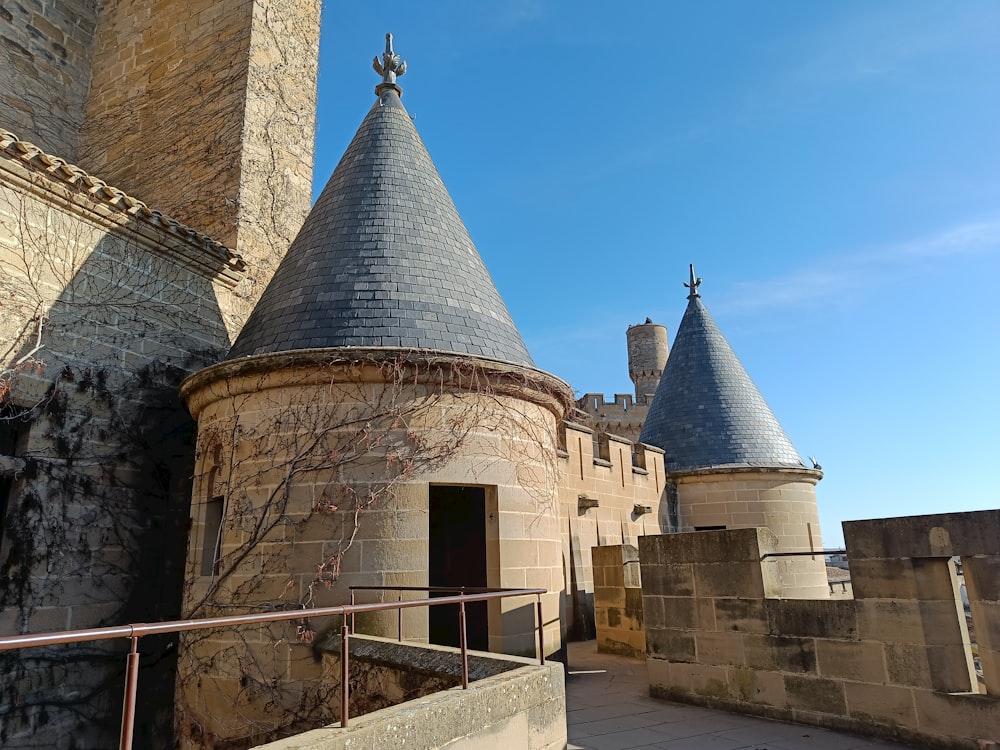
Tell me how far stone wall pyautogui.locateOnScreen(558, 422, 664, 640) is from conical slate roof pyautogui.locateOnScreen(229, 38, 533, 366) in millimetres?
3654

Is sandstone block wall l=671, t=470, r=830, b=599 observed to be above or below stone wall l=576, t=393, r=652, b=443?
below

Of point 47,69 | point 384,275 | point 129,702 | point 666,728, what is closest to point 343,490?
point 384,275

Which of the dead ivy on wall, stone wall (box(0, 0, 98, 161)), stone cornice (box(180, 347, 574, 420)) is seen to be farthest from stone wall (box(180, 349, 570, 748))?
stone wall (box(0, 0, 98, 161))

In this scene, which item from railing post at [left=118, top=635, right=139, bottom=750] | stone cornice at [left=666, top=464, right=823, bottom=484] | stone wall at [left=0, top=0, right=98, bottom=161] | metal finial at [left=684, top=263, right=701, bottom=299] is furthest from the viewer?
metal finial at [left=684, top=263, right=701, bottom=299]

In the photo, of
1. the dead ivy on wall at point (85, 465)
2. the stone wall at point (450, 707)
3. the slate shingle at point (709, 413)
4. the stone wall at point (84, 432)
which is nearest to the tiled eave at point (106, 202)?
the stone wall at point (84, 432)

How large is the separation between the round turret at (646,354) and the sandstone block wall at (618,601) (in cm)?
2390

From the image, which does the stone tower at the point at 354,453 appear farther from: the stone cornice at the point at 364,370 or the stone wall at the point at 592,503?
the stone wall at the point at 592,503

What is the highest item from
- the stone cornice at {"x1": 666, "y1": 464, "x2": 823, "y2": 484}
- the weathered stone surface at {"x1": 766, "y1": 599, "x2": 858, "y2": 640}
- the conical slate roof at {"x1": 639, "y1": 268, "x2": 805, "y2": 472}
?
the conical slate roof at {"x1": 639, "y1": 268, "x2": 805, "y2": 472}

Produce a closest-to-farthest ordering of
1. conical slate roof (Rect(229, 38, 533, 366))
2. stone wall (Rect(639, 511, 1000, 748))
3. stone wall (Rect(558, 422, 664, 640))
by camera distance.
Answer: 1. stone wall (Rect(639, 511, 1000, 748))
2. conical slate roof (Rect(229, 38, 533, 366))
3. stone wall (Rect(558, 422, 664, 640))

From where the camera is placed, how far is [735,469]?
1338 centimetres

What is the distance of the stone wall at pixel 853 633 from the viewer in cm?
495

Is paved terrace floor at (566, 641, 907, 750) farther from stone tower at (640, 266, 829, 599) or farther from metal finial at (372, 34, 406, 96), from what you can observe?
metal finial at (372, 34, 406, 96)

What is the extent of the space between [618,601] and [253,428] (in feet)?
17.3

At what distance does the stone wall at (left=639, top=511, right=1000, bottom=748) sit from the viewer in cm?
495
